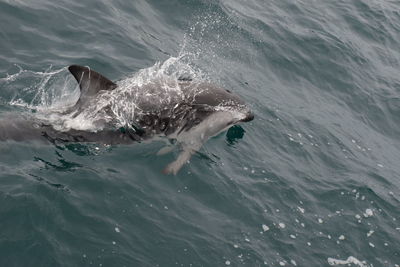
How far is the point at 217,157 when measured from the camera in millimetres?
13078

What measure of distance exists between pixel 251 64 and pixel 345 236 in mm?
8403

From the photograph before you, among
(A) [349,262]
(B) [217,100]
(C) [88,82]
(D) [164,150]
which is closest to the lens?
(A) [349,262]

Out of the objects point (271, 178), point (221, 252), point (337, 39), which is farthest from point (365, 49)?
point (221, 252)

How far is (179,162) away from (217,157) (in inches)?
50.4

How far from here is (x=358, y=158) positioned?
15953 millimetres

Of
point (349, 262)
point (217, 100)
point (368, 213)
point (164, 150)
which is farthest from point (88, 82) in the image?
point (368, 213)

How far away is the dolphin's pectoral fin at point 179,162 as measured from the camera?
11891 millimetres

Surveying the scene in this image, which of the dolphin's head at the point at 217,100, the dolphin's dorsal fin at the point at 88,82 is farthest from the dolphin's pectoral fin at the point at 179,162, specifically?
the dolphin's dorsal fin at the point at 88,82

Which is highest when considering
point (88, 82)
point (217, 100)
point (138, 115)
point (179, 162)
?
point (217, 100)

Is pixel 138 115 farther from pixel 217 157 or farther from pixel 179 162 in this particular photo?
pixel 217 157

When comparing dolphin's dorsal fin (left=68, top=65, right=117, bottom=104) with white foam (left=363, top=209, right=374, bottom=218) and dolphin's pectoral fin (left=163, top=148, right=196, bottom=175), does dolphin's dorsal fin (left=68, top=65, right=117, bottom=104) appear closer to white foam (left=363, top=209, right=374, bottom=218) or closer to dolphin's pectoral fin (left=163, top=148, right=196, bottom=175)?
dolphin's pectoral fin (left=163, top=148, right=196, bottom=175)

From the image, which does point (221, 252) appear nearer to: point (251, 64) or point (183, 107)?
point (183, 107)

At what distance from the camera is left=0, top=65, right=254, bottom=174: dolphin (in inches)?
450

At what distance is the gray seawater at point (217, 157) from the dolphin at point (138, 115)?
0.91 feet
